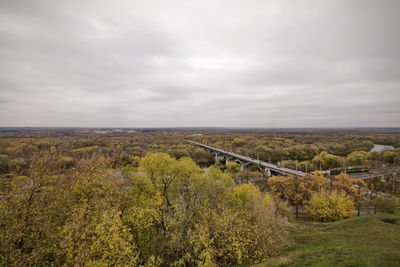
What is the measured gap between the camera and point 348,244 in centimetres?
1777

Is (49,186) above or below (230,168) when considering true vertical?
above

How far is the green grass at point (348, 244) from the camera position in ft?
45.4

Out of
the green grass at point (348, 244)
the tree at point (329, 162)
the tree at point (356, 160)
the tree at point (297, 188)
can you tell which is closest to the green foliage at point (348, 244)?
the green grass at point (348, 244)

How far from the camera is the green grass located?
13852mm

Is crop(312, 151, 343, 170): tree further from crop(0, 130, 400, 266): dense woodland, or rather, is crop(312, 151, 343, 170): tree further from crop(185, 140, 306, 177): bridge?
crop(0, 130, 400, 266): dense woodland

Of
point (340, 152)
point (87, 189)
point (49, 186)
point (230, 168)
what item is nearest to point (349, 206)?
point (87, 189)

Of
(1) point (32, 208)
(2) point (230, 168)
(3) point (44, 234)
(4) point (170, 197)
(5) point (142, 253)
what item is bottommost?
(2) point (230, 168)

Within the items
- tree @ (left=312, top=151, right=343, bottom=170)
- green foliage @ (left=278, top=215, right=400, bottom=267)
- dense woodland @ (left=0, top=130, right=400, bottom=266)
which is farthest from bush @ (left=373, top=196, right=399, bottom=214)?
tree @ (left=312, top=151, right=343, bottom=170)

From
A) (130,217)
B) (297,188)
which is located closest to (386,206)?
(297,188)

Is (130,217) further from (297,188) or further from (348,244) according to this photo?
(297,188)

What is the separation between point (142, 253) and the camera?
14977mm

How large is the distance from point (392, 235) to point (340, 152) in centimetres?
11067

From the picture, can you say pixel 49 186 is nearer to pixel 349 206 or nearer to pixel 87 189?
pixel 87 189

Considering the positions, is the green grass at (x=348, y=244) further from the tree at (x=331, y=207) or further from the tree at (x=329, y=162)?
the tree at (x=329, y=162)
